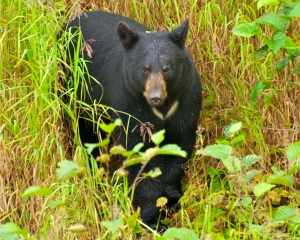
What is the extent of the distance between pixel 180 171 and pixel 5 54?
162 centimetres

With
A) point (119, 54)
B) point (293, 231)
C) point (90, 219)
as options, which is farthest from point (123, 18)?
point (293, 231)

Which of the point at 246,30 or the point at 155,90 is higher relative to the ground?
the point at 246,30

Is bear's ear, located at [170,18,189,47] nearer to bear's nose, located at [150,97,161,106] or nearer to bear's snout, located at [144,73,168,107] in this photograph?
bear's snout, located at [144,73,168,107]

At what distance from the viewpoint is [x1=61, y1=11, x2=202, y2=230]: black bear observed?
5.30 metres

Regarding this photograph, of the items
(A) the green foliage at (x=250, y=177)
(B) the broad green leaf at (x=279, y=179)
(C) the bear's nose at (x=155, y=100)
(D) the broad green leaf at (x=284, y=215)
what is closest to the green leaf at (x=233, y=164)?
(A) the green foliage at (x=250, y=177)

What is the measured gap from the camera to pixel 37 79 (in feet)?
17.8

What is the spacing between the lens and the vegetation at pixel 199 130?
4867 millimetres

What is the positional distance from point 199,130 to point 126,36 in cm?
92

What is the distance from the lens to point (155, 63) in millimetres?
5250

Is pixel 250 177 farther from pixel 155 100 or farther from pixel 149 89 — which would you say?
pixel 149 89

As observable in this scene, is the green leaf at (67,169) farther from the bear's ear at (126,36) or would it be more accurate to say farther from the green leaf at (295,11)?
the bear's ear at (126,36)

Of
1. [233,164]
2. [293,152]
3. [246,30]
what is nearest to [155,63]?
[246,30]

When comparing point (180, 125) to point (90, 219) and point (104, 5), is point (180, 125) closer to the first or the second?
point (90, 219)

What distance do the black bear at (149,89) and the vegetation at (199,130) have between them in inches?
6.5
